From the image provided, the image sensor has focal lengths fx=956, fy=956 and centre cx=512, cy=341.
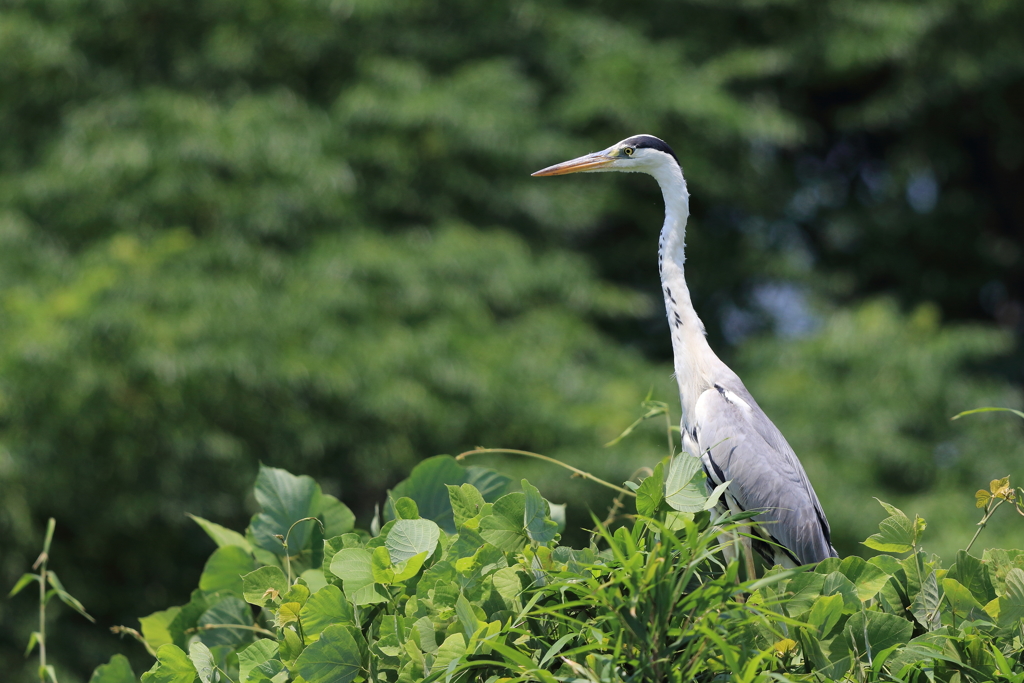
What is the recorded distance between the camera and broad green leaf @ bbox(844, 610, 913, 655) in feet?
5.19

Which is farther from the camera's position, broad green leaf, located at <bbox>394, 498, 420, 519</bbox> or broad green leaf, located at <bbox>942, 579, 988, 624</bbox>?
broad green leaf, located at <bbox>394, 498, 420, 519</bbox>

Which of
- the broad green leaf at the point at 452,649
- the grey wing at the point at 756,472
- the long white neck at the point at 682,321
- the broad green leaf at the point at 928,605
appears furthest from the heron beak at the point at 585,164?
the broad green leaf at the point at 452,649

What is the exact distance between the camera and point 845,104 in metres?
11.1

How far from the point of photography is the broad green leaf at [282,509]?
6.66 ft

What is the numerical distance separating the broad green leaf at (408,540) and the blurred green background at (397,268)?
14.3 ft

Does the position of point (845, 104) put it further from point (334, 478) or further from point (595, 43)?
point (334, 478)

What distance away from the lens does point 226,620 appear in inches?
79.0

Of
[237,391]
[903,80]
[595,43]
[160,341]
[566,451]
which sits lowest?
[566,451]

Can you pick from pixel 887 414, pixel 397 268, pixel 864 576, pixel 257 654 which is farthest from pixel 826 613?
pixel 887 414

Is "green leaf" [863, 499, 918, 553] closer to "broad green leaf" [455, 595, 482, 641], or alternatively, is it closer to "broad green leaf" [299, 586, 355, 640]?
"broad green leaf" [455, 595, 482, 641]

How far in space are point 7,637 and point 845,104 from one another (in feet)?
32.5

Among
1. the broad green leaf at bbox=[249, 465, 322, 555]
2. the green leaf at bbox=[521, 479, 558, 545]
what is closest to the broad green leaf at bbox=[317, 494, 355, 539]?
the broad green leaf at bbox=[249, 465, 322, 555]

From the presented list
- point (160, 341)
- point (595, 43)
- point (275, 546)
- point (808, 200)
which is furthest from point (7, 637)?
point (808, 200)

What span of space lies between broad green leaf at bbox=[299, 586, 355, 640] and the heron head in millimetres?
1861
